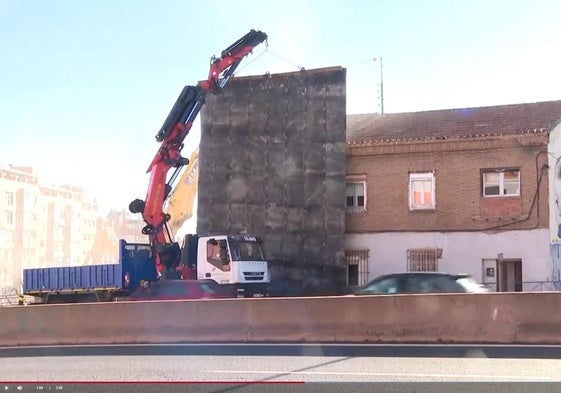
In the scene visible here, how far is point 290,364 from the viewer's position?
11102 mm

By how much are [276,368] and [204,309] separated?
4.03m

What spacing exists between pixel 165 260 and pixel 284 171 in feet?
27.6

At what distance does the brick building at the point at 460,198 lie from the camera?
26297 mm

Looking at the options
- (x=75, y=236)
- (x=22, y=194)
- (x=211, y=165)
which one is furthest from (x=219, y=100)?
(x=75, y=236)

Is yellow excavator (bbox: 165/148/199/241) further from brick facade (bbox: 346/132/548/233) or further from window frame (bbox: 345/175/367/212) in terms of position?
brick facade (bbox: 346/132/548/233)

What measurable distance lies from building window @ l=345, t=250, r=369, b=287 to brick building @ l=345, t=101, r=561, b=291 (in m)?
0.04

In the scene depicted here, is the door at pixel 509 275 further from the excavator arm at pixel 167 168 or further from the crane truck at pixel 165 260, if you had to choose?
the excavator arm at pixel 167 168

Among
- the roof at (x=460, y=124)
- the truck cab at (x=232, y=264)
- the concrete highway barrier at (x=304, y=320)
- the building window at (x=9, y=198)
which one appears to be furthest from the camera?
the building window at (x=9, y=198)

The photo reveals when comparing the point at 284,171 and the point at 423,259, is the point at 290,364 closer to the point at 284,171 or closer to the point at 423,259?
the point at 423,259

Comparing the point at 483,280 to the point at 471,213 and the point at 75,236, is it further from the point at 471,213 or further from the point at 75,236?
the point at 75,236

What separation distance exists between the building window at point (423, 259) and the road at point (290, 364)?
15.2m

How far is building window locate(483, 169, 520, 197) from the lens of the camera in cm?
2667

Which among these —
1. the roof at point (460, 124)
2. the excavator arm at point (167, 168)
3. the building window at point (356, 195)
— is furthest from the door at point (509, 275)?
the excavator arm at point (167, 168)

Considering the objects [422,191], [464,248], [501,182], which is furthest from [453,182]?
[464,248]
